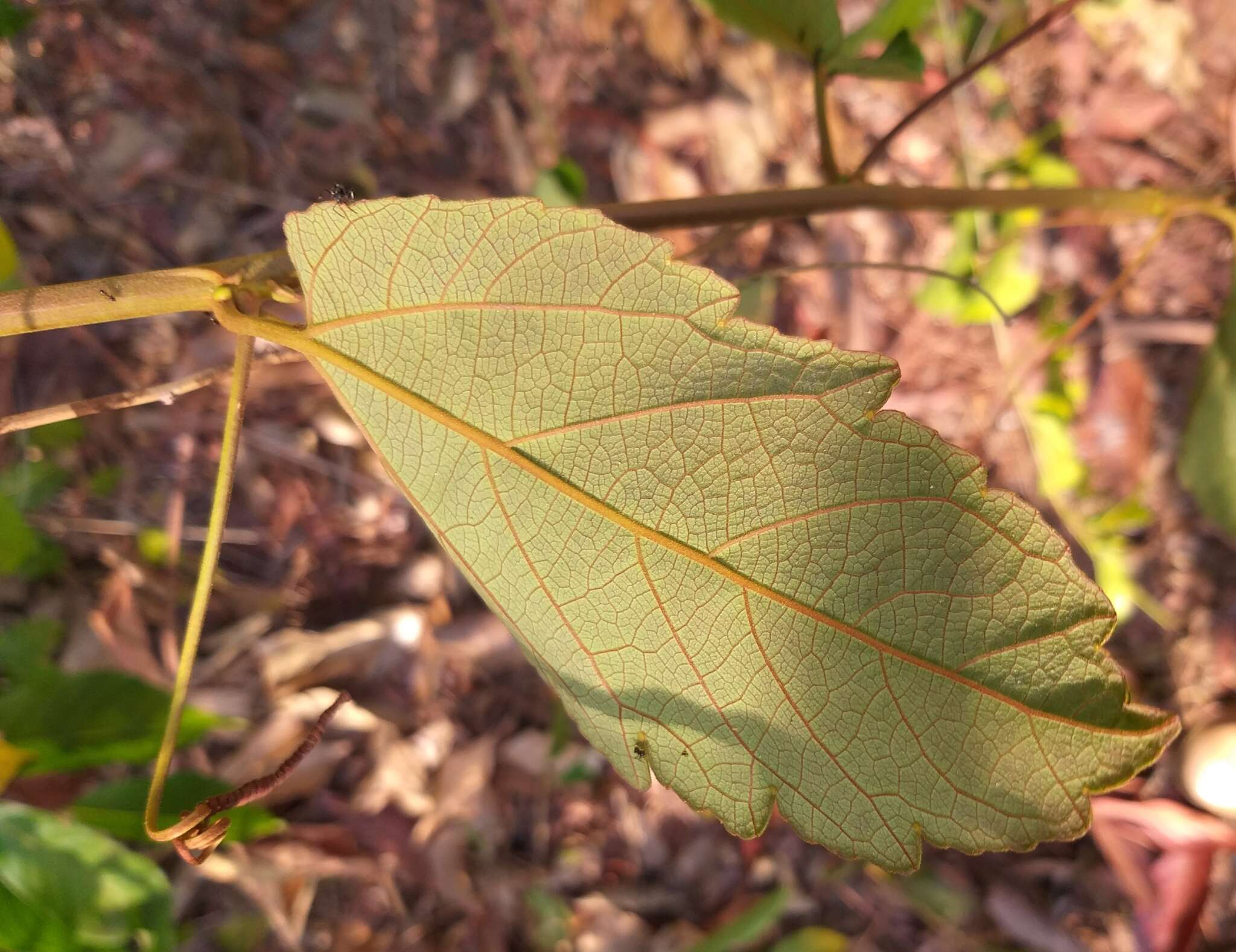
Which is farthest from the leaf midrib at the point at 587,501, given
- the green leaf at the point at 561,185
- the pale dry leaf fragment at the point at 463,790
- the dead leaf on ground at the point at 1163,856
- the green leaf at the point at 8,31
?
the dead leaf on ground at the point at 1163,856

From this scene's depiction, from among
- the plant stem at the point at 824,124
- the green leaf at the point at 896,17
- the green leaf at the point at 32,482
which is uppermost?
the green leaf at the point at 896,17

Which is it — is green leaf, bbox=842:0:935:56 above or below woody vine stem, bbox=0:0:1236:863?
above

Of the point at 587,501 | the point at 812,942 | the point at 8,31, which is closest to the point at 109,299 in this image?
the point at 587,501

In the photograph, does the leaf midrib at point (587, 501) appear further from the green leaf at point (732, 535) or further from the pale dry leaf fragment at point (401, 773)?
the pale dry leaf fragment at point (401, 773)

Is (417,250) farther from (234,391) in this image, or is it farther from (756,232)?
(756,232)

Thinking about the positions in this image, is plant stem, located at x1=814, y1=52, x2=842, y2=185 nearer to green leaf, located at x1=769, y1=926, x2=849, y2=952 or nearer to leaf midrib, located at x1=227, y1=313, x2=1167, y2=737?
leaf midrib, located at x1=227, y1=313, x2=1167, y2=737

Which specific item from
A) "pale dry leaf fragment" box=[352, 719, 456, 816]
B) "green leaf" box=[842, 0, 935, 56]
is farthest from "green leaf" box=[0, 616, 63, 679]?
"green leaf" box=[842, 0, 935, 56]

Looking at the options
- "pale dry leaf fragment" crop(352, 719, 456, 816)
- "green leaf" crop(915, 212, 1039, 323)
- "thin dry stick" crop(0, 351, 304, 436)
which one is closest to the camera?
"thin dry stick" crop(0, 351, 304, 436)

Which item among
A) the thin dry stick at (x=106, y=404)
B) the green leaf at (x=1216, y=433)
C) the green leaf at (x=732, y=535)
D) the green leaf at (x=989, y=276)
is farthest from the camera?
the green leaf at (x=989, y=276)

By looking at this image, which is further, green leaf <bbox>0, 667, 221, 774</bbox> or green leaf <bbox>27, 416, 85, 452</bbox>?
green leaf <bbox>27, 416, 85, 452</bbox>
